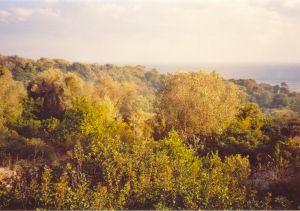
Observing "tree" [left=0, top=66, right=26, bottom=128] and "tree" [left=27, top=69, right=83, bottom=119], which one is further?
"tree" [left=27, top=69, right=83, bottom=119]

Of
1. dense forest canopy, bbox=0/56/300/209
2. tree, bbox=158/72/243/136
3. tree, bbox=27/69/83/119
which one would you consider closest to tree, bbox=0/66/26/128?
dense forest canopy, bbox=0/56/300/209

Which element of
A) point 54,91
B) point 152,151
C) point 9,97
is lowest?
point 9,97

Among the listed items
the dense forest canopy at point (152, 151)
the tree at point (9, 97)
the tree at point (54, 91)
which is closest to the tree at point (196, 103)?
the dense forest canopy at point (152, 151)

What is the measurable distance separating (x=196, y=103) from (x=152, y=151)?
7.49 m

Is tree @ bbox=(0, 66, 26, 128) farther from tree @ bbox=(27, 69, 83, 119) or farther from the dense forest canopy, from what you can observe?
tree @ bbox=(27, 69, 83, 119)

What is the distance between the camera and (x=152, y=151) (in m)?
10.5

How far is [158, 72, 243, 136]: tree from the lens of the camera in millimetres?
17375

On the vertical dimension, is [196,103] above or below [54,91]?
above

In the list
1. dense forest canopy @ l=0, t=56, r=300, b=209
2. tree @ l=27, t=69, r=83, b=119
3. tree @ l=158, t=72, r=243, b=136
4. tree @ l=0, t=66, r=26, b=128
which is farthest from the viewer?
tree @ l=27, t=69, r=83, b=119

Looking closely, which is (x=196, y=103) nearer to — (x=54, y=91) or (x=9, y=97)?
(x=9, y=97)

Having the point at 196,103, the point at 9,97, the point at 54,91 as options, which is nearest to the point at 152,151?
the point at 196,103

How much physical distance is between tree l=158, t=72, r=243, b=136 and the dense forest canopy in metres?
0.05

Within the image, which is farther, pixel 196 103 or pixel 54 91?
pixel 54 91

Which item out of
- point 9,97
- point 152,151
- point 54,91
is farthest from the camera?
point 54,91
